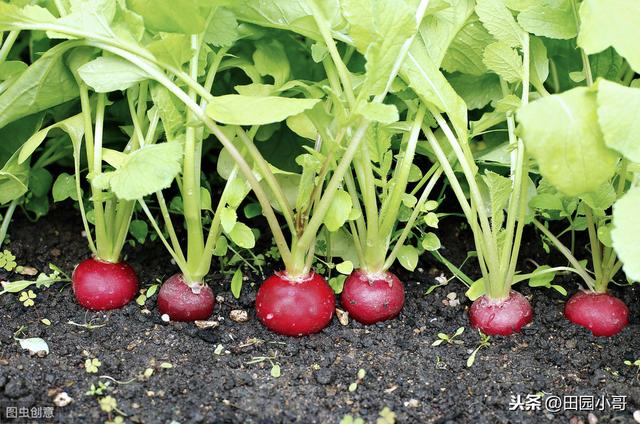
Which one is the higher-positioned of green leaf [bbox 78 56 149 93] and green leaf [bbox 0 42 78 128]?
green leaf [bbox 78 56 149 93]

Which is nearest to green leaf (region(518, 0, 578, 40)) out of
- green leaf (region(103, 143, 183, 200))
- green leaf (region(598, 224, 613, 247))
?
green leaf (region(598, 224, 613, 247))

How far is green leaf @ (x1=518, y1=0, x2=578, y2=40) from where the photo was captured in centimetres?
142

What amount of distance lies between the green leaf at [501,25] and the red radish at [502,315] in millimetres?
484

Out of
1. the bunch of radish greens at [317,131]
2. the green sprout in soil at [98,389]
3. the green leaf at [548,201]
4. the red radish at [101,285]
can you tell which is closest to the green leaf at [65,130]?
the bunch of radish greens at [317,131]

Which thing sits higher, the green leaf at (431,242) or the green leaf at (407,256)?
the green leaf at (431,242)

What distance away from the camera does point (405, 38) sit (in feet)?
4.15

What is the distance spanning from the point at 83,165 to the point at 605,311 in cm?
123

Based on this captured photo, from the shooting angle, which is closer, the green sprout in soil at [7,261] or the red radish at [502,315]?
the red radish at [502,315]

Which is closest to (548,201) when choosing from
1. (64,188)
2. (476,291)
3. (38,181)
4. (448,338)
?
(476,291)

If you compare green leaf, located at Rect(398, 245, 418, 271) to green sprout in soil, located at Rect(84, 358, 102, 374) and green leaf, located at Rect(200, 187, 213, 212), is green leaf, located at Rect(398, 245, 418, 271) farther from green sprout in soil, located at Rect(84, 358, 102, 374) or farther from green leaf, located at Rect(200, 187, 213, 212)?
green sprout in soil, located at Rect(84, 358, 102, 374)

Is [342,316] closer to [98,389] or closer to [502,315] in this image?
[502,315]

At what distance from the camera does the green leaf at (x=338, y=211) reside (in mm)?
1372

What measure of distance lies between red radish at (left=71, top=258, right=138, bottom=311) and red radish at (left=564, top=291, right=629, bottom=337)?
0.87 metres

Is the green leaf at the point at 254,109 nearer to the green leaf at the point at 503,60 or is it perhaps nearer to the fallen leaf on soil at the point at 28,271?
the green leaf at the point at 503,60
